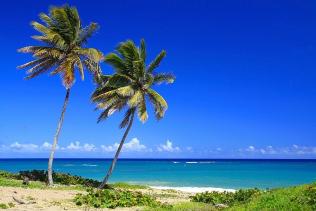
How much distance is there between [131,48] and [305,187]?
1478 centimetres

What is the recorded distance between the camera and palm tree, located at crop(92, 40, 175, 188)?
28.1 metres

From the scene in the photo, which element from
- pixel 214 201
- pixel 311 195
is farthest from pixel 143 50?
pixel 311 195

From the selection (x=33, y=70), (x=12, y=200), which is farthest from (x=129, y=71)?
(x=12, y=200)

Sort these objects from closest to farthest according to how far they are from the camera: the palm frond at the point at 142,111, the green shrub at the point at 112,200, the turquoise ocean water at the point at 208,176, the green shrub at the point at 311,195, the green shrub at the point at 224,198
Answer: the green shrub at the point at 311,195 → the green shrub at the point at 112,200 → the green shrub at the point at 224,198 → the palm frond at the point at 142,111 → the turquoise ocean water at the point at 208,176

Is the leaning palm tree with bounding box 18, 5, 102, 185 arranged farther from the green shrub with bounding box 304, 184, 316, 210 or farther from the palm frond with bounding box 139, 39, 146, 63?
the green shrub with bounding box 304, 184, 316, 210

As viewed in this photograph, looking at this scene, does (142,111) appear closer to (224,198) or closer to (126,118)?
(126,118)

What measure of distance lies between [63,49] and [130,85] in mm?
4503

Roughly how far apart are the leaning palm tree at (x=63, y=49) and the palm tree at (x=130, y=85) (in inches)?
48.7

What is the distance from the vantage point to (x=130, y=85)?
28281mm

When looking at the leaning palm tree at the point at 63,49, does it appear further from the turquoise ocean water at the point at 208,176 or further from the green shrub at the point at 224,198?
the turquoise ocean water at the point at 208,176

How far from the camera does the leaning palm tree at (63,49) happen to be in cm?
2755

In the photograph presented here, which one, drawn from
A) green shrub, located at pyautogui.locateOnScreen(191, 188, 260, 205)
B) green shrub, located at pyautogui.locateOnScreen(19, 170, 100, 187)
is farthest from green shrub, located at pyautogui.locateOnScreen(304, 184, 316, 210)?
green shrub, located at pyautogui.locateOnScreen(19, 170, 100, 187)

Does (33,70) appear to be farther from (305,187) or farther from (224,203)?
(305,187)

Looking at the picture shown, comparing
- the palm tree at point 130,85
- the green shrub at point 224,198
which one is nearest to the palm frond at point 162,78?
the palm tree at point 130,85
